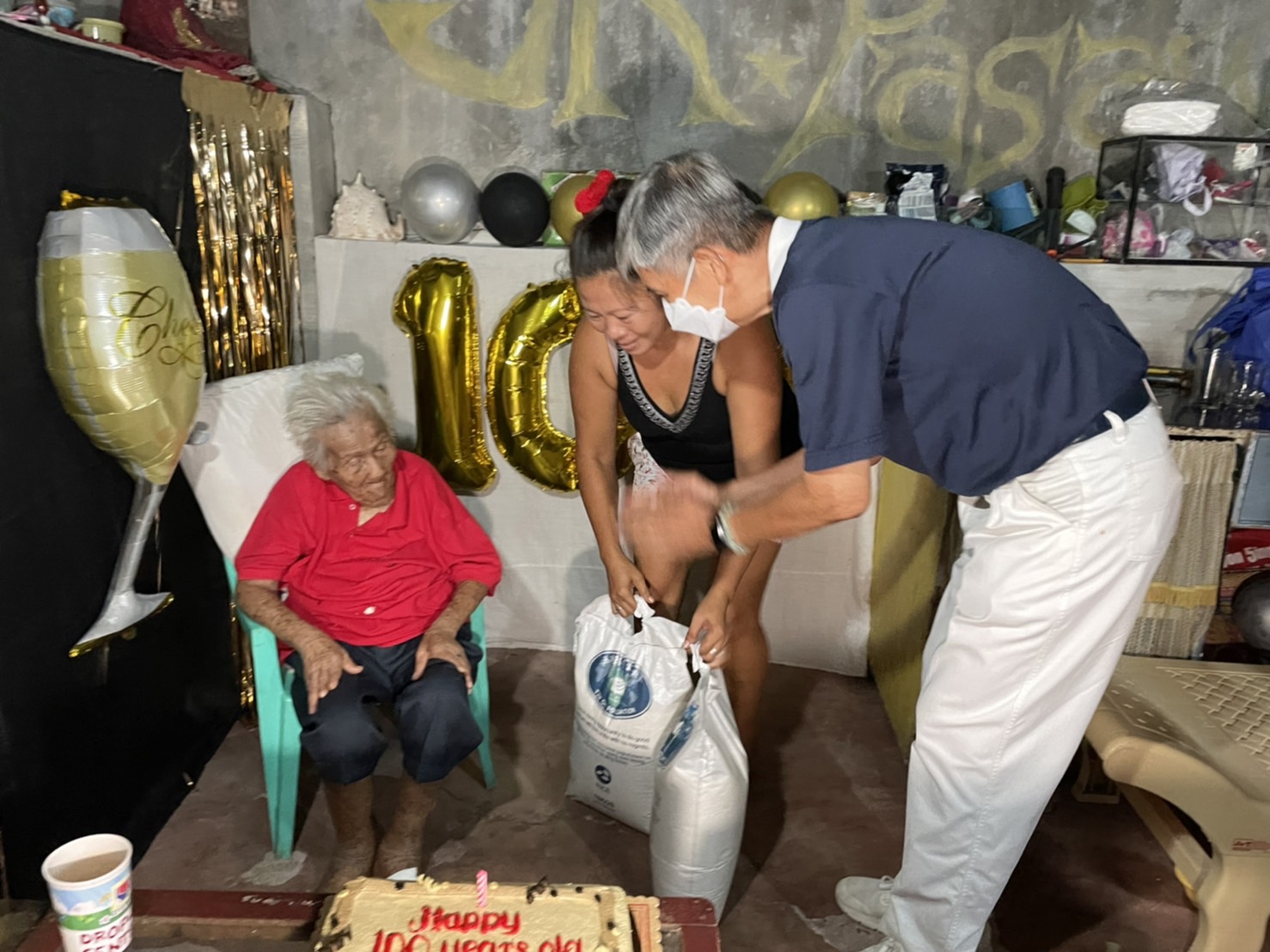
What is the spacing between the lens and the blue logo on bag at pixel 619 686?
198cm

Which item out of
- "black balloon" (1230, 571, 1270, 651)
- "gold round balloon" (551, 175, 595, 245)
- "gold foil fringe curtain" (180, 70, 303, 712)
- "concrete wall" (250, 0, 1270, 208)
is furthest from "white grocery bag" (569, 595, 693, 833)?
"concrete wall" (250, 0, 1270, 208)

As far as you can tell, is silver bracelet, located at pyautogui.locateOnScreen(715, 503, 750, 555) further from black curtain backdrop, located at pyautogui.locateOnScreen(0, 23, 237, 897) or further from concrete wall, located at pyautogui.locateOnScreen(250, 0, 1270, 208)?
concrete wall, located at pyautogui.locateOnScreen(250, 0, 1270, 208)

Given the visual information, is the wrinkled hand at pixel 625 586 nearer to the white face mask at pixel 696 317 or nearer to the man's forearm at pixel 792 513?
the man's forearm at pixel 792 513

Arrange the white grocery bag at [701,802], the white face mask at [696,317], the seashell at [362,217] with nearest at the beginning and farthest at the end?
the white face mask at [696,317], the white grocery bag at [701,802], the seashell at [362,217]

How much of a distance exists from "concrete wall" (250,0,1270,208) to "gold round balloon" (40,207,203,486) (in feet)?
4.12

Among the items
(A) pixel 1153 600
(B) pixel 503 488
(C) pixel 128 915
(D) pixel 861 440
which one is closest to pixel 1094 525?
(D) pixel 861 440

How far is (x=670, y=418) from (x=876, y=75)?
1.44 m

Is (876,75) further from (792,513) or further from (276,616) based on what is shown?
(276,616)

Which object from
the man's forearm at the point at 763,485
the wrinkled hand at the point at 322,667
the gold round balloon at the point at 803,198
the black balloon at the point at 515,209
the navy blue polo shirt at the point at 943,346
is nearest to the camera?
the navy blue polo shirt at the point at 943,346

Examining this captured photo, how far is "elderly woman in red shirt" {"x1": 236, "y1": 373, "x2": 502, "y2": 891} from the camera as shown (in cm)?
190

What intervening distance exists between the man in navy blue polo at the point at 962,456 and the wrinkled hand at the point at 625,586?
0.39 meters

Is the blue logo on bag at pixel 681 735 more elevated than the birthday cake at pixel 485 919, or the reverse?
the birthday cake at pixel 485 919

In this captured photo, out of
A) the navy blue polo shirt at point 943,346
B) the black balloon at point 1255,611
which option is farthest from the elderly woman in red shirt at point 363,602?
the black balloon at point 1255,611

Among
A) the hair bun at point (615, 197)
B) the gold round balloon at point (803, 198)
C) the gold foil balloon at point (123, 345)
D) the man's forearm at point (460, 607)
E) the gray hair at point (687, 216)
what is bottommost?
the man's forearm at point (460, 607)
